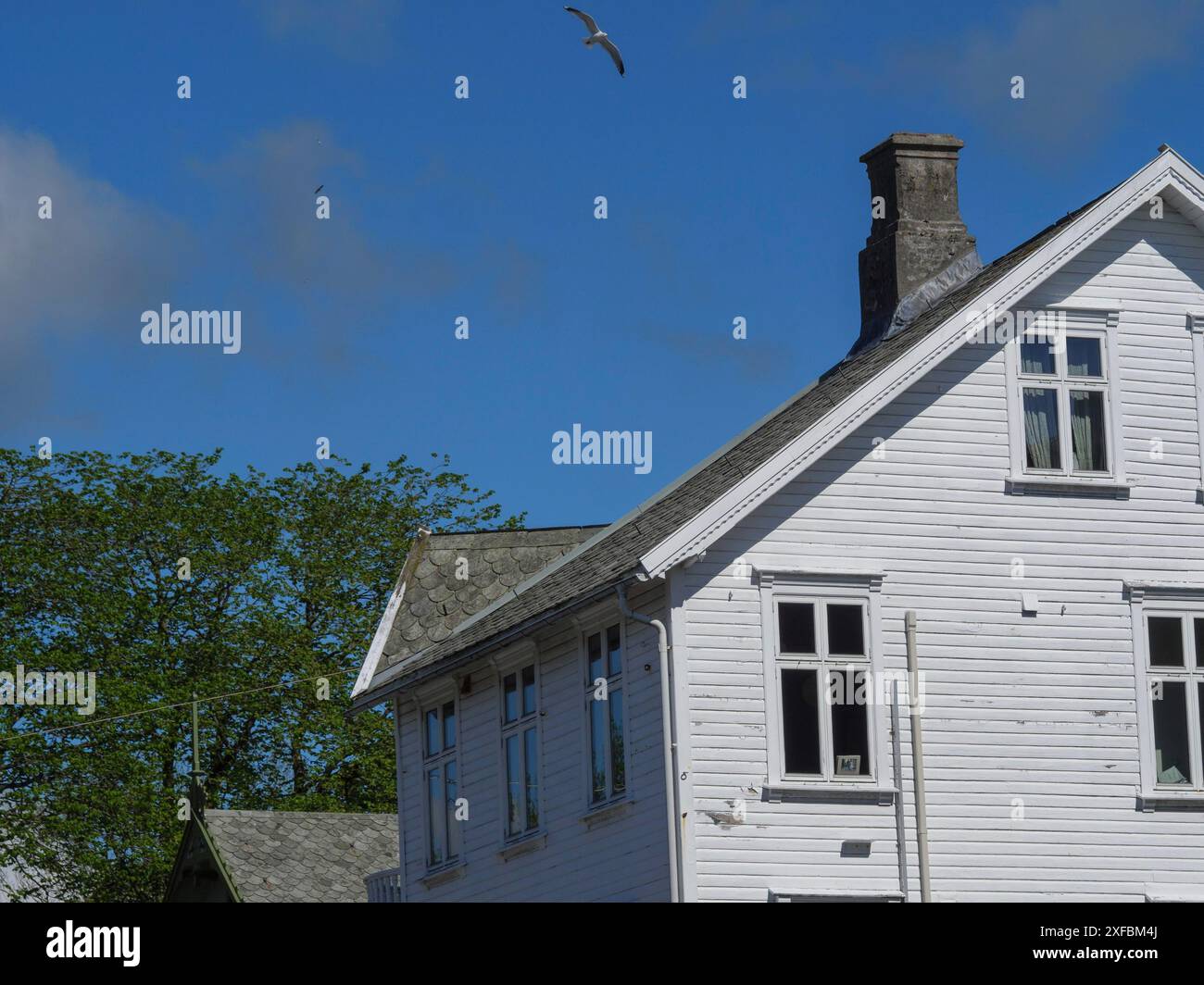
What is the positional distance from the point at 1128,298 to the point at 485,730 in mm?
9637

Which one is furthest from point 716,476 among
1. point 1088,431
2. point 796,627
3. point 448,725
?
point 448,725

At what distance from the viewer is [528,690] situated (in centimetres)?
2628

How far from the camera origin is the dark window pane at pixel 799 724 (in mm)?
23078

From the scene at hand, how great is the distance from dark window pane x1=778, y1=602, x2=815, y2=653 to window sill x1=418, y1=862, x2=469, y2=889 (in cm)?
666

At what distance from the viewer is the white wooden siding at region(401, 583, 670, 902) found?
75.8 ft

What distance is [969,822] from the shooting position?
76.1ft

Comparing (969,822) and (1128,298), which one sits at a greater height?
(1128,298)

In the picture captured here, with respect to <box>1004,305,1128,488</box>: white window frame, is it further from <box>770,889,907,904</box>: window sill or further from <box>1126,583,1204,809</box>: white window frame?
<box>770,889,907,904</box>: window sill

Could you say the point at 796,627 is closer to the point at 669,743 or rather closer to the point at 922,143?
the point at 669,743

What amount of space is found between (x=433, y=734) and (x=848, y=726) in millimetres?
7781
